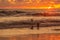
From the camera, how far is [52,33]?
3.91 meters

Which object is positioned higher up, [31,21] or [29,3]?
[29,3]

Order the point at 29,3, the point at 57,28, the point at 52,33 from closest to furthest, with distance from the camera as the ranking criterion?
the point at 52,33 < the point at 57,28 < the point at 29,3

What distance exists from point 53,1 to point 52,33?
2.98 feet

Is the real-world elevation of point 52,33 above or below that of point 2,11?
below

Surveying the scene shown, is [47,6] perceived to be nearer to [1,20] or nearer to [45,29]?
[45,29]

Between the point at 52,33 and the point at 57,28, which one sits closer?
the point at 52,33

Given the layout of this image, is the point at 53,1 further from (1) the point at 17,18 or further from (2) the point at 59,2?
(1) the point at 17,18

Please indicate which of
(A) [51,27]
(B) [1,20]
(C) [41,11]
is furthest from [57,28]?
(B) [1,20]

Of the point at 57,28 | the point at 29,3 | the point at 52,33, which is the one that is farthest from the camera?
the point at 29,3

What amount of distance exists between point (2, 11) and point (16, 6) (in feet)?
1.08

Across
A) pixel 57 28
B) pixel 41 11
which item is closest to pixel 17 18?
pixel 41 11

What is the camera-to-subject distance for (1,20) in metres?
4.28

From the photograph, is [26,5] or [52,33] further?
[26,5]

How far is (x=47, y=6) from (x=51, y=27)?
0.55 m
